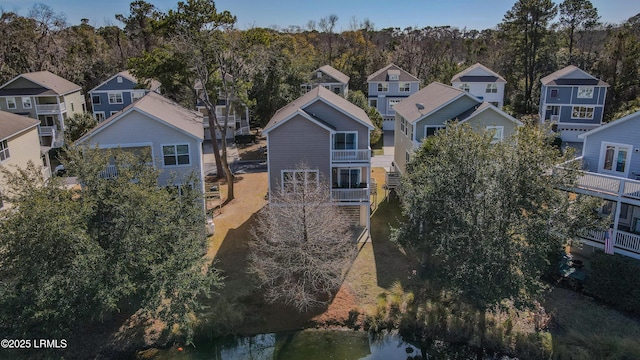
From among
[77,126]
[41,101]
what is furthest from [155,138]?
[41,101]

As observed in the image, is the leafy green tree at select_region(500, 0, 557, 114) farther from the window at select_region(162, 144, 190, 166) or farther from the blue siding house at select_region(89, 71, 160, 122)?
the window at select_region(162, 144, 190, 166)

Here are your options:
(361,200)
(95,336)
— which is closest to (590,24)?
(361,200)

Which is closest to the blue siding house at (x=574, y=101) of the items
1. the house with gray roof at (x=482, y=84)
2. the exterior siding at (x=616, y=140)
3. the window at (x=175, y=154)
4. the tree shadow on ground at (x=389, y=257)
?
the house with gray roof at (x=482, y=84)

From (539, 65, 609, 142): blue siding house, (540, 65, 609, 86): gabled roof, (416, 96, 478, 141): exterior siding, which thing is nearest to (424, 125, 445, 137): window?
(416, 96, 478, 141): exterior siding

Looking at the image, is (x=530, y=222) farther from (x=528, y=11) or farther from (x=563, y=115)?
(x=528, y=11)

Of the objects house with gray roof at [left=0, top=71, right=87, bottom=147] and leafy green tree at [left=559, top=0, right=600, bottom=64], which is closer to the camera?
A: house with gray roof at [left=0, top=71, right=87, bottom=147]

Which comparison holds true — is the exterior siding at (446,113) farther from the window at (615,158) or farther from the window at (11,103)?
the window at (11,103)

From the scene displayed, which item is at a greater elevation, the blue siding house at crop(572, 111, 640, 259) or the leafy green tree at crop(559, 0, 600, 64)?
the leafy green tree at crop(559, 0, 600, 64)
